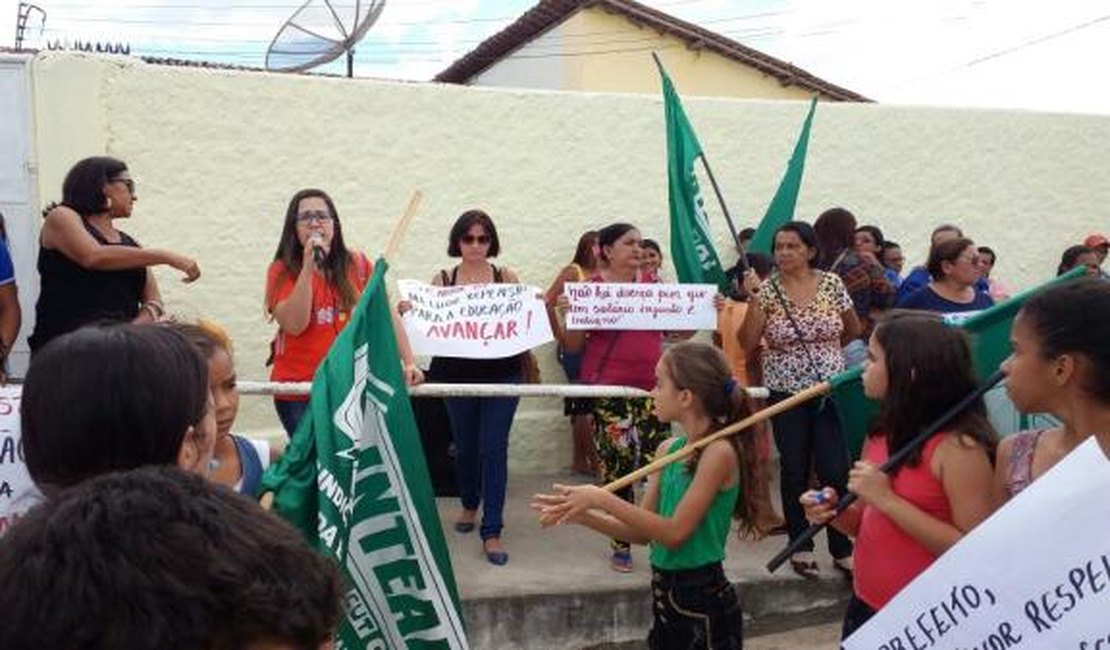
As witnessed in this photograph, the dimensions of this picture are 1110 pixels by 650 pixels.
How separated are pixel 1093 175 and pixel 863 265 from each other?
355 cm

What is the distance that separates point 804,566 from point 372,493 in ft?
9.52

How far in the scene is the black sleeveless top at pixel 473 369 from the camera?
5312 mm

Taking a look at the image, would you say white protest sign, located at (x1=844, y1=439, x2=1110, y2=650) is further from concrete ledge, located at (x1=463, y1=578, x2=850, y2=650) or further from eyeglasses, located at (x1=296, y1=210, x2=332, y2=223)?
eyeglasses, located at (x1=296, y1=210, x2=332, y2=223)

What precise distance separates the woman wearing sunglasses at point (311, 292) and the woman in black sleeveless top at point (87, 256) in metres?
0.46

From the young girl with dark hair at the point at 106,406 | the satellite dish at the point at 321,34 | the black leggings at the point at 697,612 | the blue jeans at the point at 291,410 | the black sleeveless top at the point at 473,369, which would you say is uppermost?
the satellite dish at the point at 321,34

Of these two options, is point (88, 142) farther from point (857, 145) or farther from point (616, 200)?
point (857, 145)

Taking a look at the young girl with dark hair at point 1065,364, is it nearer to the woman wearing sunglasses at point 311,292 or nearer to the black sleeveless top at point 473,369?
the woman wearing sunglasses at point 311,292

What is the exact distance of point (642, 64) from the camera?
57.5 feet

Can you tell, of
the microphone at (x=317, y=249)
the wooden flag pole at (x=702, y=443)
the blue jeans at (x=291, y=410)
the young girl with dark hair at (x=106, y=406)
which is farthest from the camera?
the blue jeans at (x=291, y=410)

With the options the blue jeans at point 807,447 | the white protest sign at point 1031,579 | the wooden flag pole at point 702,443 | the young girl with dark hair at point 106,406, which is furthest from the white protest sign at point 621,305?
the young girl with dark hair at point 106,406

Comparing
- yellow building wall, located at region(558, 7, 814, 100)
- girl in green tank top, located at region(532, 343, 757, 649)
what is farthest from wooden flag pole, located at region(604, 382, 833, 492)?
yellow building wall, located at region(558, 7, 814, 100)

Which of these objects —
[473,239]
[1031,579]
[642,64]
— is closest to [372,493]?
[1031,579]

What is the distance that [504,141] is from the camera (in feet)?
23.0

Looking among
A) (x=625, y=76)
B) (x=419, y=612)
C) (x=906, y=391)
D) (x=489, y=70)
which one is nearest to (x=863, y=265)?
(x=906, y=391)
